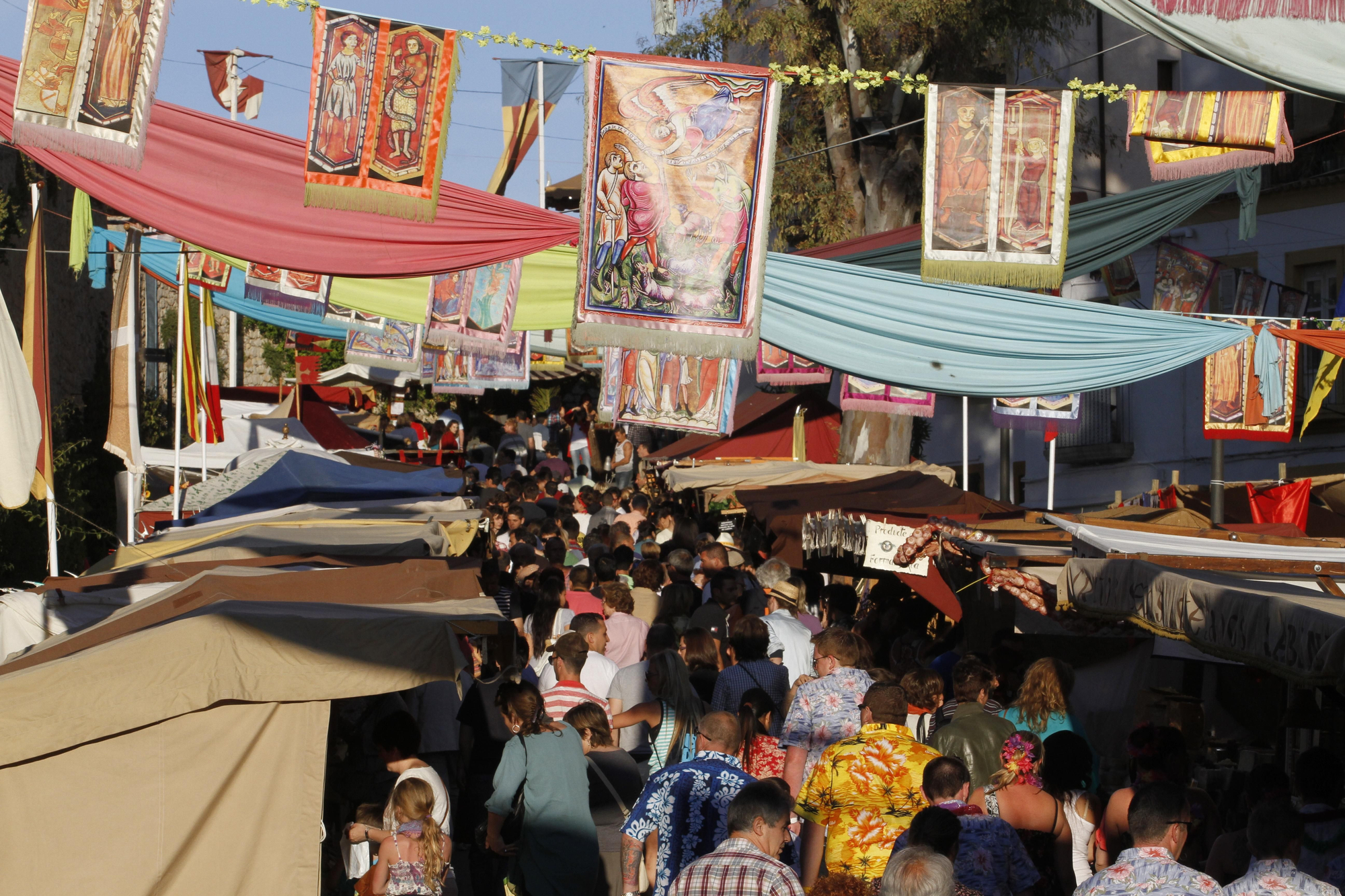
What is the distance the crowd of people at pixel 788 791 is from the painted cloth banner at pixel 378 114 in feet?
8.75

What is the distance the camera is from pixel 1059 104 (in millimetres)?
8109

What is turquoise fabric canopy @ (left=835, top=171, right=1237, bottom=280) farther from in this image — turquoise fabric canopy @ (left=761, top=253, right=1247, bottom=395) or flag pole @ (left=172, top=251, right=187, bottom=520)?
flag pole @ (left=172, top=251, right=187, bottom=520)

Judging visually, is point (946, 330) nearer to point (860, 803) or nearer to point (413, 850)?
point (860, 803)

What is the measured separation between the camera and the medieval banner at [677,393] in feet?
56.8

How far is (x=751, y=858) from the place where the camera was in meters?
4.70

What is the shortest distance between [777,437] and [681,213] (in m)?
14.9

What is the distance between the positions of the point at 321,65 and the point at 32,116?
147 centimetres

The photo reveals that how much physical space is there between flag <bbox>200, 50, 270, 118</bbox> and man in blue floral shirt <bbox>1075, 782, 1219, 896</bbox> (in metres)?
30.3

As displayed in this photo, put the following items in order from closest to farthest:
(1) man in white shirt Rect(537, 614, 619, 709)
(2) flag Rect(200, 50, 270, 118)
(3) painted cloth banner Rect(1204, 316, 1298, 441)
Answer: (1) man in white shirt Rect(537, 614, 619, 709) → (3) painted cloth banner Rect(1204, 316, 1298, 441) → (2) flag Rect(200, 50, 270, 118)

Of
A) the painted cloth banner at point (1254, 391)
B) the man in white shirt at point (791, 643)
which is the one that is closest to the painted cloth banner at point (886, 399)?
the painted cloth banner at point (1254, 391)

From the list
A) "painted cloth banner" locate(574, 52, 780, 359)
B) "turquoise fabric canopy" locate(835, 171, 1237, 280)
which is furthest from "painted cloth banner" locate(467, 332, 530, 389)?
"painted cloth banner" locate(574, 52, 780, 359)

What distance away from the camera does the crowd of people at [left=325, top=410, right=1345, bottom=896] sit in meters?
4.80

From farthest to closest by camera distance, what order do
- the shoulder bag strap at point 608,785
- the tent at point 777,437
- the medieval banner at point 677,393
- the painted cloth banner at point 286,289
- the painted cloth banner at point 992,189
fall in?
1. the tent at point 777,437
2. the medieval banner at point 677,393
3. the painted cloth banner at point 286,289
4. the painted cloth banner at point 992,189
5. the shoulder bag strap at point 608,785

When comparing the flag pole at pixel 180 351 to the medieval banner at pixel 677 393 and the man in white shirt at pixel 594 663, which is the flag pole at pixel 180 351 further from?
the man in white shirt at pixel 594 663
